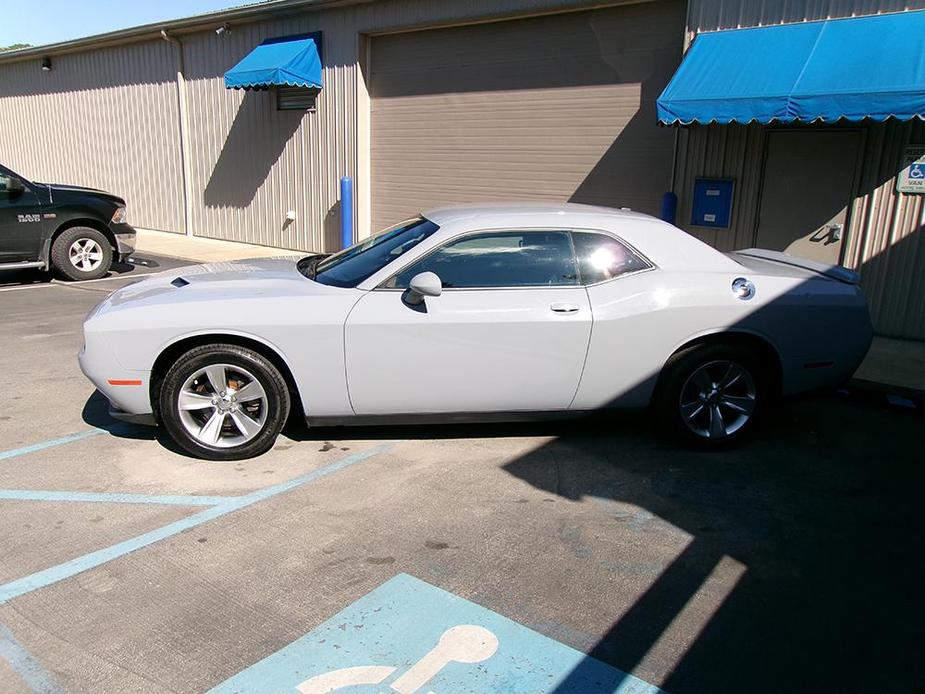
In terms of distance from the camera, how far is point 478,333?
4730 mm

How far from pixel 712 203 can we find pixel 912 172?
2194mm

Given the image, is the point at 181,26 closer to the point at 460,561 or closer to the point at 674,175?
the point at 674,175

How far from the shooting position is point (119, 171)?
763 inches

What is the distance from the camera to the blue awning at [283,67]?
13.2m

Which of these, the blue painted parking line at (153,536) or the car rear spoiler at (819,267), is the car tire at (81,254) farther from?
the car rear spoiler at (819,267)

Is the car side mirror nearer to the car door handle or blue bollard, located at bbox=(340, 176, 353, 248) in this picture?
the car door handle

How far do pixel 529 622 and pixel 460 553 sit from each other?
64 centimetres

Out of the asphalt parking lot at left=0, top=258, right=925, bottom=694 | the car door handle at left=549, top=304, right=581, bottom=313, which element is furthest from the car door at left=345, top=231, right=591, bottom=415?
the asphalt parking lot at left=0, top=258, right=925, bottom=694

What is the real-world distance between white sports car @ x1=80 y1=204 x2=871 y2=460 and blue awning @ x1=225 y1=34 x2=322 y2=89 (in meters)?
9.00

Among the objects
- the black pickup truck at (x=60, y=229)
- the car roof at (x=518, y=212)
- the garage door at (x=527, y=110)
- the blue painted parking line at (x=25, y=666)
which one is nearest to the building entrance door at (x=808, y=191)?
the garage door at (x=527, y=110)

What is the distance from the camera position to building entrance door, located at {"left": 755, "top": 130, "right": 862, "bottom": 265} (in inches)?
340

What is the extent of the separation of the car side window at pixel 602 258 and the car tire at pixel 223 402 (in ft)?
6.81

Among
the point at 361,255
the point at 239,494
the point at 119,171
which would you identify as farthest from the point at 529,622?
the point at 119,171

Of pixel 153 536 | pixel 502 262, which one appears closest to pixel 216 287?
pixel 153 536
